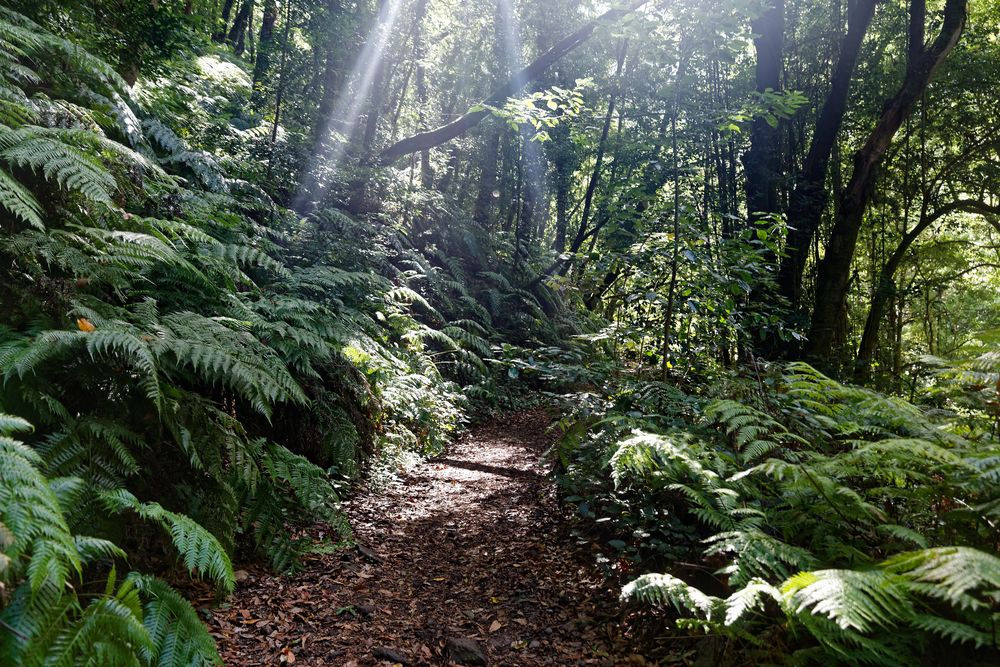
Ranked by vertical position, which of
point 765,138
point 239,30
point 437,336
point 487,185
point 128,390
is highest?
point 239,30

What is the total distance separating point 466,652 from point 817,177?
28.7ft

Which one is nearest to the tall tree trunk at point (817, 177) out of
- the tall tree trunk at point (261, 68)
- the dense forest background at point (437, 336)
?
the dense forest background at point (437, 336)

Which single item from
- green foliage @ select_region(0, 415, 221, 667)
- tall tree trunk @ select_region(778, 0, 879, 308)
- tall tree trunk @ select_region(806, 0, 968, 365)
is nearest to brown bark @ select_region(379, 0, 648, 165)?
tall tree trunk @ select_region(778, 0, 879, 308)

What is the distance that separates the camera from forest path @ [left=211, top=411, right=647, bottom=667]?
2658 millimetres

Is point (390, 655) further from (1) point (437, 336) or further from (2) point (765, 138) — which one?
(2) point (765, 138)

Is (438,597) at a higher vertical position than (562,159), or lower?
lower

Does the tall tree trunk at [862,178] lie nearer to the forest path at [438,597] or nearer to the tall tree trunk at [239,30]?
the forest path at [438,597]

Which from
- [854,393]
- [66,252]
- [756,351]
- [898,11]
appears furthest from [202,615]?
[898,11]

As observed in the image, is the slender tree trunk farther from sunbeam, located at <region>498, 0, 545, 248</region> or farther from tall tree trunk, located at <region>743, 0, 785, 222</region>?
sunbeam, located at <region>498, 0, 545, 248</region>

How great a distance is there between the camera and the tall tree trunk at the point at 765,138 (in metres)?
8.26

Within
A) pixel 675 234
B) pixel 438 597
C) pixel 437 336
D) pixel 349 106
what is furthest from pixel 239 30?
pixel 438 597

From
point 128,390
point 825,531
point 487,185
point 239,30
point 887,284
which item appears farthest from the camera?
point 239,30

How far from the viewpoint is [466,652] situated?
8.76 ft

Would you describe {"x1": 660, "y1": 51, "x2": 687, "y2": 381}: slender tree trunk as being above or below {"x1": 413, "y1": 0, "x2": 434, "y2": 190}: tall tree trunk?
below
